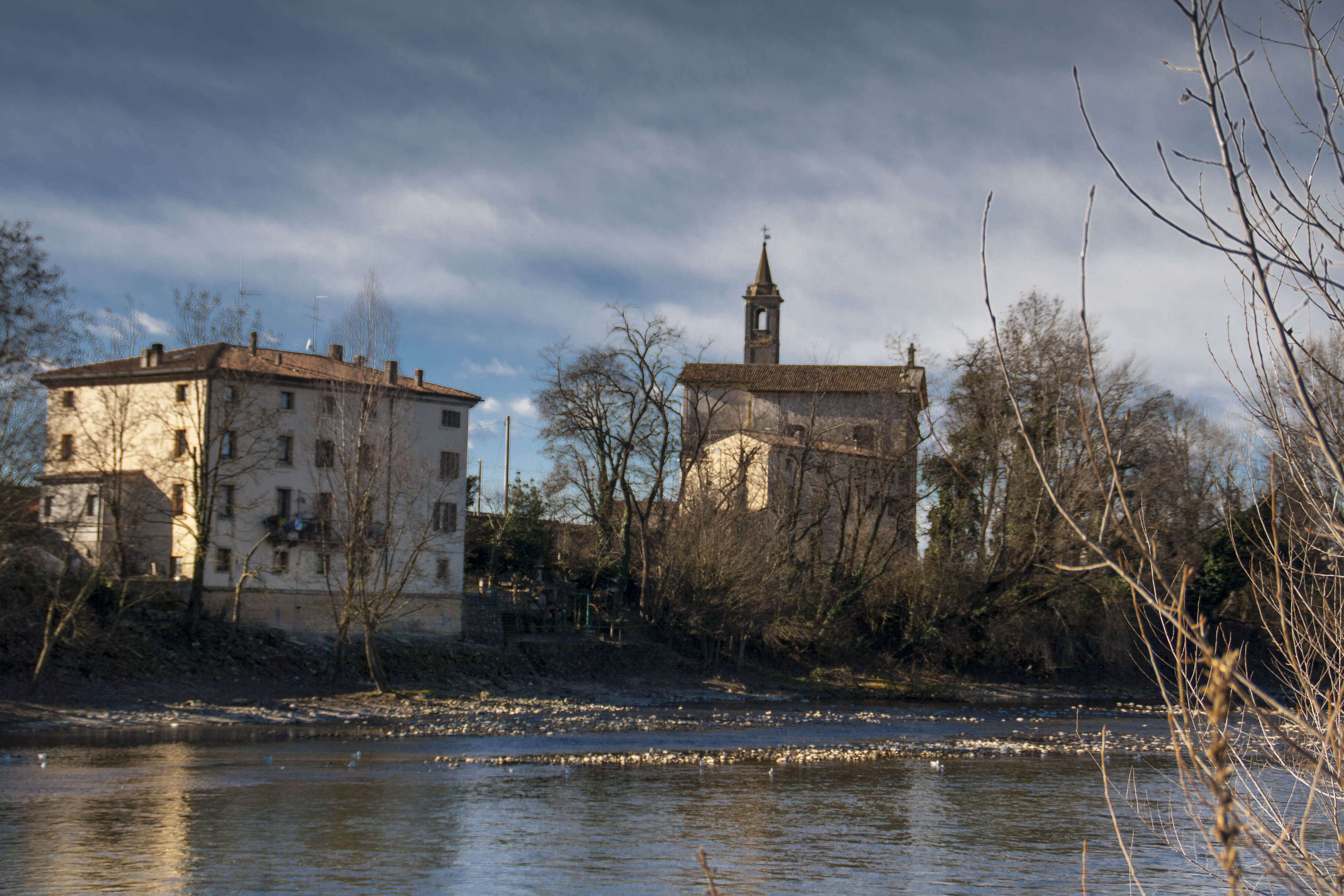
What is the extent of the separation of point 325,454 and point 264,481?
801cm

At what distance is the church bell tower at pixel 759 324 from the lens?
89312 millimetres

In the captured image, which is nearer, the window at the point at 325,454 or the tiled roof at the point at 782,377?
the window at the point at 325,454

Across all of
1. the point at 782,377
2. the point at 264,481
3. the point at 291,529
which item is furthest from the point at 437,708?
the point at 782,377

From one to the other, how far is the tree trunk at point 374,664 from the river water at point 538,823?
1001 cm

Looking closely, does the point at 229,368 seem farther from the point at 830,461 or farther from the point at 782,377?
the point at 782,377

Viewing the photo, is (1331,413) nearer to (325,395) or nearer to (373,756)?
(373,756)

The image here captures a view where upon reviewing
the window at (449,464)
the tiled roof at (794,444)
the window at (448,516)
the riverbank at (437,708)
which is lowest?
the riverbank at (437,708)

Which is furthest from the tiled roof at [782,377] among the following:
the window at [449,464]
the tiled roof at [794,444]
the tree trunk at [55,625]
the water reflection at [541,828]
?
the water reflection at [541,828]

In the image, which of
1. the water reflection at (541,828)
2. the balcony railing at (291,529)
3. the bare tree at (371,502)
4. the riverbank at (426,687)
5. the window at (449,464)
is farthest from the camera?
the window at (449,464)

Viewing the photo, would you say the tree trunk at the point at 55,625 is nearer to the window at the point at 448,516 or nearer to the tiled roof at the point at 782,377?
the window at the point at 448,516

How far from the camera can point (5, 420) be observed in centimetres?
2758

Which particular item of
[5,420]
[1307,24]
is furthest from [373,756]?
[1307,24]

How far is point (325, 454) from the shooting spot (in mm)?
38594

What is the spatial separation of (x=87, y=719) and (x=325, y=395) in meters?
15.7
